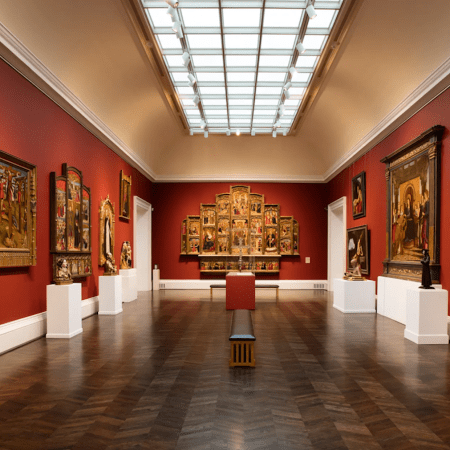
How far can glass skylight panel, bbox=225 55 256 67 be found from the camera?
11.2 m

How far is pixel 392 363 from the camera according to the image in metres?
6.38

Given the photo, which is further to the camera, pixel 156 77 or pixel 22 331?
pixel 156 77

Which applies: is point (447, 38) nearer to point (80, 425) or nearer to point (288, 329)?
point (288, 329)

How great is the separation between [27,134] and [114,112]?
4.49 m

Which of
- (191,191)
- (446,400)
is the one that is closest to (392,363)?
(446,400)

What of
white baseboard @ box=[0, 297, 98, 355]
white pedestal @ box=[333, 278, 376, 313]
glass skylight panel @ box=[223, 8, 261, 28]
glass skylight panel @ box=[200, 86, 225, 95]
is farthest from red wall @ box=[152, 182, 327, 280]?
white baseboard @ box=[0, 297, 98, 355]

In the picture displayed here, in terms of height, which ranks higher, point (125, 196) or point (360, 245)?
point (125, 196)

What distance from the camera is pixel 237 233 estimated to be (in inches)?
783

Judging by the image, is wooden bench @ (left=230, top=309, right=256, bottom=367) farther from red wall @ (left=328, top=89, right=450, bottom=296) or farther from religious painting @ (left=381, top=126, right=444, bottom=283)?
religious painting @ (left=381, top=126, right=444, bottom=283)

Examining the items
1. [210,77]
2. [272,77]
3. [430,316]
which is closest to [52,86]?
[210,77]

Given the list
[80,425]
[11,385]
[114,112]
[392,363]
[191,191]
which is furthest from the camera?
[191,191]

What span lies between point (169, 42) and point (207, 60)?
1394mm

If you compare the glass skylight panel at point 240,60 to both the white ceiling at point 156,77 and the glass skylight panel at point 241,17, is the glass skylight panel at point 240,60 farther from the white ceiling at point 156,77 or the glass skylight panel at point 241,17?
the white ceiling at point 156,77

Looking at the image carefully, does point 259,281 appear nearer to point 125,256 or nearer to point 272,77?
point 125,256
